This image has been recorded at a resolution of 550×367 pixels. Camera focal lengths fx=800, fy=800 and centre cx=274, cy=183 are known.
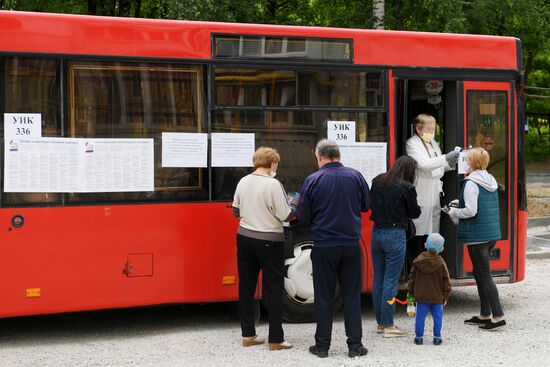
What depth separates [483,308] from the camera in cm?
767

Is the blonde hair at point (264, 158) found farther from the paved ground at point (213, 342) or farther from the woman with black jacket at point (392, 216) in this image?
the paved ground at point (213, 342)

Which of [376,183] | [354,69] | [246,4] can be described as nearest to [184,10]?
[246,4]

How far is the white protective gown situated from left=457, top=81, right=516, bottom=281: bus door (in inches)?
18.4

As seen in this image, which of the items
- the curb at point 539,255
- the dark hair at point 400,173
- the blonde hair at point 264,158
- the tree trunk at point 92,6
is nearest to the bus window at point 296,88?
the blonde hair at point 264,158

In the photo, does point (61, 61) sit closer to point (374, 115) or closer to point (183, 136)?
point (183, 136)

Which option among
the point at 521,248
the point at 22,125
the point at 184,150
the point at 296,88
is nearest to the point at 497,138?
the point at 521,248

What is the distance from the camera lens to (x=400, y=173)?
22.6 ft

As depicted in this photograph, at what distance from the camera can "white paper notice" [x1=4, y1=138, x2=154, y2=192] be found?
651 cm

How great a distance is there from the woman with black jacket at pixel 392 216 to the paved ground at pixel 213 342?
61cm

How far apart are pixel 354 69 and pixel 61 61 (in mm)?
2725

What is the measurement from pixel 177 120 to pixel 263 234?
4.43 feet

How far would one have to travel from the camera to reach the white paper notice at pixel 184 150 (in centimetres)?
699

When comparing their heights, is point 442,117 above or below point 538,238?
above

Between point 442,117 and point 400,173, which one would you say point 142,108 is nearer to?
point 400,173
